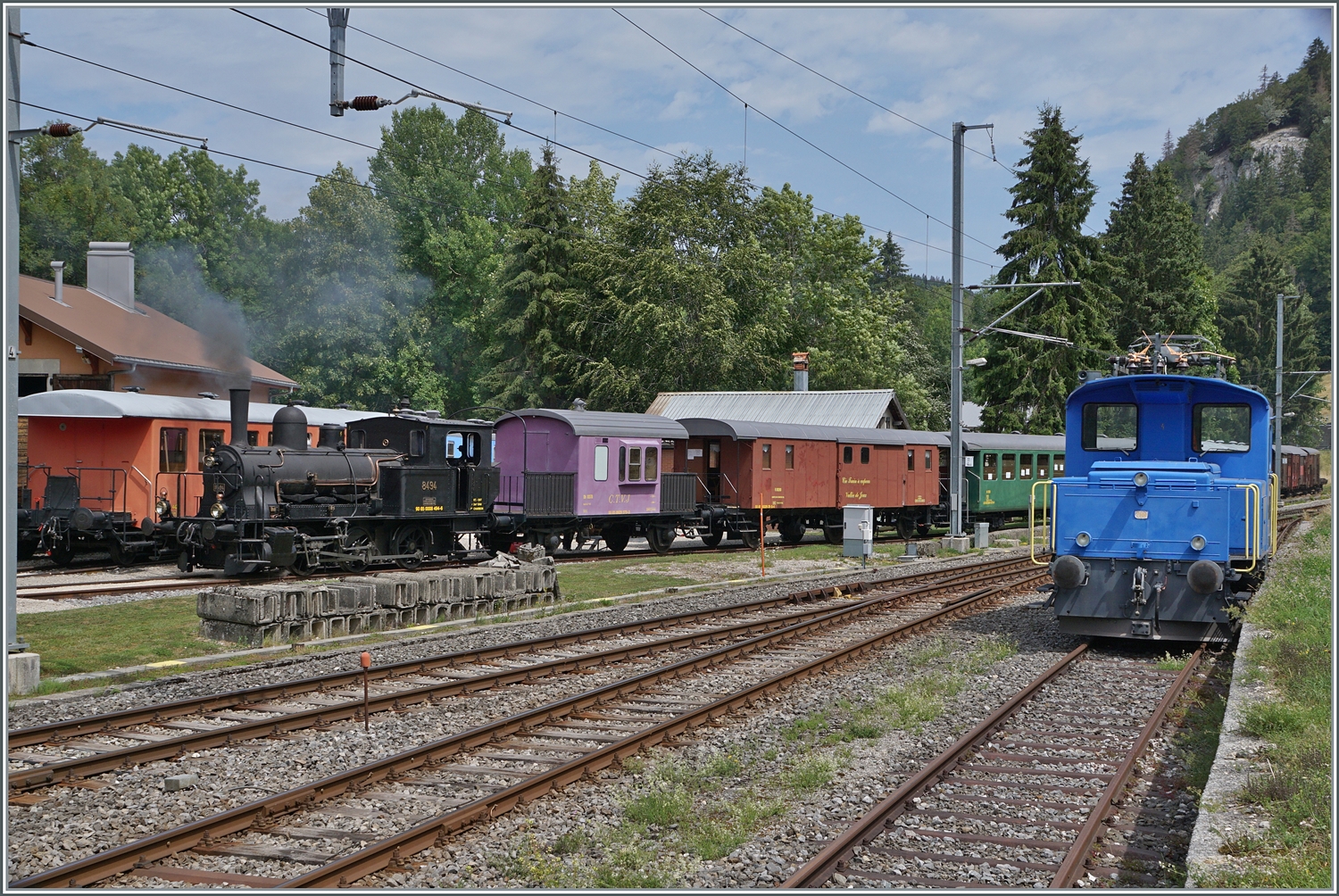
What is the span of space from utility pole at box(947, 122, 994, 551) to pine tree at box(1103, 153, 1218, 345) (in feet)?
136

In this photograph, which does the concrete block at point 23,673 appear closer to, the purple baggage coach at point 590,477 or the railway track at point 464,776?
the railway track at point 464,776

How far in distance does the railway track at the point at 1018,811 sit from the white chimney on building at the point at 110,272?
31.3 m

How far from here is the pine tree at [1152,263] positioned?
207 feet

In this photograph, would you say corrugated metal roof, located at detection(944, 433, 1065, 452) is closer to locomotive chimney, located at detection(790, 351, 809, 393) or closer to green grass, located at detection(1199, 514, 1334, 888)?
locomotive chimney, located at detection(790, 351, 809, 393)

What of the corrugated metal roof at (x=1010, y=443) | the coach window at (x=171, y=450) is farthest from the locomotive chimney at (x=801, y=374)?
the coach window at (x=171, y=450)

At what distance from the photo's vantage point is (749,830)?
20.9 ft

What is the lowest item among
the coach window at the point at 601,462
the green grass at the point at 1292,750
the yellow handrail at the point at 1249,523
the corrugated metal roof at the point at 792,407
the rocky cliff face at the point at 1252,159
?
the green grass at the point at 1292,750

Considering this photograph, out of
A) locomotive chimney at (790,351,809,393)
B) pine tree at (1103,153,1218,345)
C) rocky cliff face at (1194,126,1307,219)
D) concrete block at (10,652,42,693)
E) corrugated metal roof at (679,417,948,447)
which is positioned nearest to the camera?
concrete block at (10,652,42,693)

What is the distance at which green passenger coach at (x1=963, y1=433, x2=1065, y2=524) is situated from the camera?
108 feet

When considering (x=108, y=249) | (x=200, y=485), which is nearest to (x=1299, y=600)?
(x=200, y=485)

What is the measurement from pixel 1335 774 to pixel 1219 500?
7.37m

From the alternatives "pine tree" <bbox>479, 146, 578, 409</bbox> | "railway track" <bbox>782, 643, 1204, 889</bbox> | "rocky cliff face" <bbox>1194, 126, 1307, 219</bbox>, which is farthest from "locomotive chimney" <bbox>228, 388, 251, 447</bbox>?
"rocky cliff face" <bbox>1194, 126, 1307, 219</bbox>

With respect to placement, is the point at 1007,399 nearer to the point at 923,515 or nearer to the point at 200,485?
the point at 923,515

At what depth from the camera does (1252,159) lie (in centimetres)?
16912
